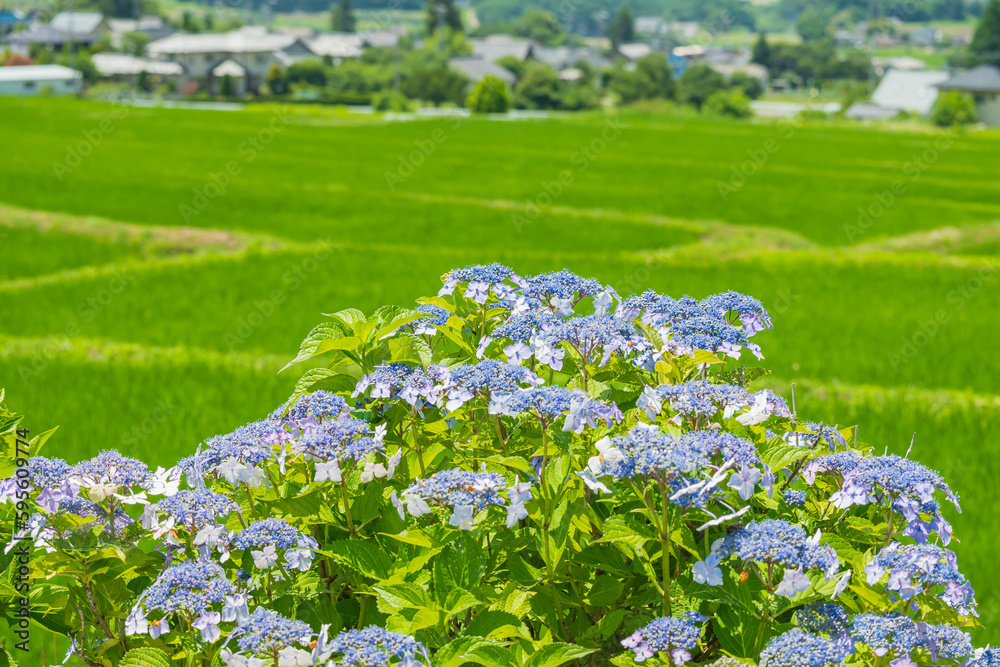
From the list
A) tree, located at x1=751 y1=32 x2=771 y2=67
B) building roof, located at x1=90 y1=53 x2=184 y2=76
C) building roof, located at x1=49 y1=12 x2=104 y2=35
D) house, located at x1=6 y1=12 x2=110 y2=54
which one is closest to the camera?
building roof, located at x1=90 y1=53 x2=184 y2=76

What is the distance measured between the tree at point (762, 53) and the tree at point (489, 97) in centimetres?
7007

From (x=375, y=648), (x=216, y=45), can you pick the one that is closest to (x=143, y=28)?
(x=216, y=45)

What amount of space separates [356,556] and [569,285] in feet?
2.32

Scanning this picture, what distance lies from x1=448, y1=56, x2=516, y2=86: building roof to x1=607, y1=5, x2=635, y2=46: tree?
62.4 meters

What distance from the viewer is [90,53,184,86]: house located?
86.2 metres

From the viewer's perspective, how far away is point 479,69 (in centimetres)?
9162

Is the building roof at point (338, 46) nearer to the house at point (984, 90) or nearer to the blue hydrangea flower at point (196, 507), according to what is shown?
the house at point (984, 90)

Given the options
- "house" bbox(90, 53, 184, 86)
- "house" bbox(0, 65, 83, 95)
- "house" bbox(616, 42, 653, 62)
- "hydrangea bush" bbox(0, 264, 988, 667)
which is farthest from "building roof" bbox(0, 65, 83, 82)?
"hydrangea bush" bbox(0, 264, 988, 667)

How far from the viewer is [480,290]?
5.88 ft

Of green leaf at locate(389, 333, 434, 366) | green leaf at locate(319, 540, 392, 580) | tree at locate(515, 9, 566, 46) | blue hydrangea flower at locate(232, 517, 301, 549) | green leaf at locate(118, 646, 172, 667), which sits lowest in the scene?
tree at locate(515, 9, 566, 46)

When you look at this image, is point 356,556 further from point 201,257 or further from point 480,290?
point 201,257

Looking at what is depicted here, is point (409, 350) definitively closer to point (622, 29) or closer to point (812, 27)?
point (622, 29)

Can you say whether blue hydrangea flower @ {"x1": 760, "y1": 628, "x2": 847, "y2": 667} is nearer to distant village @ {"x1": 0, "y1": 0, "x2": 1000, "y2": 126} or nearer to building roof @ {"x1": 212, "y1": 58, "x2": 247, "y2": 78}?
distant village @ {"x1": 0, "y1": 0, "x2": 1000, "y2": 126}

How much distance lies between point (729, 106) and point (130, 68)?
56.1 metres
